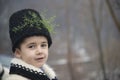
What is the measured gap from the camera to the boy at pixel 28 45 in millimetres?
1739

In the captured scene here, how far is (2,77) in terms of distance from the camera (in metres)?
1.89

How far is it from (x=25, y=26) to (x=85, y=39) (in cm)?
323

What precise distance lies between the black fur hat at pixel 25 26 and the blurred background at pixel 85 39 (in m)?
2.90

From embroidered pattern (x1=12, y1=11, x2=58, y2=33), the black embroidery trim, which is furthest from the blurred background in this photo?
the black embroidery trim

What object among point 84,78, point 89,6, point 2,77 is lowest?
point 2,77

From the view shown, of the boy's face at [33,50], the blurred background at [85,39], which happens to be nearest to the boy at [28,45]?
the boy's face at [33,50]

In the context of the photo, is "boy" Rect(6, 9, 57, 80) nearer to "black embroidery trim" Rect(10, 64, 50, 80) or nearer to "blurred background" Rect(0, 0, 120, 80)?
"black embroidery trim" Rect(10, 64, 50, 80)

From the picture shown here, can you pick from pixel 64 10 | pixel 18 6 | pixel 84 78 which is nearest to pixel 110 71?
pixel 84 78

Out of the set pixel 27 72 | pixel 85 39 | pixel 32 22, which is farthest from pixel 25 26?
pixel 85 39

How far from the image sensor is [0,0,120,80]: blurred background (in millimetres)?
4844

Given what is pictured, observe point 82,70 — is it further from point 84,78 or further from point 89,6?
point 89,6

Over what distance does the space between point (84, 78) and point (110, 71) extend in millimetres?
359

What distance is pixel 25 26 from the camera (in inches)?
69.6

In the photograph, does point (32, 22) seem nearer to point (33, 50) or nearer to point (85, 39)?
point (33, 50)
